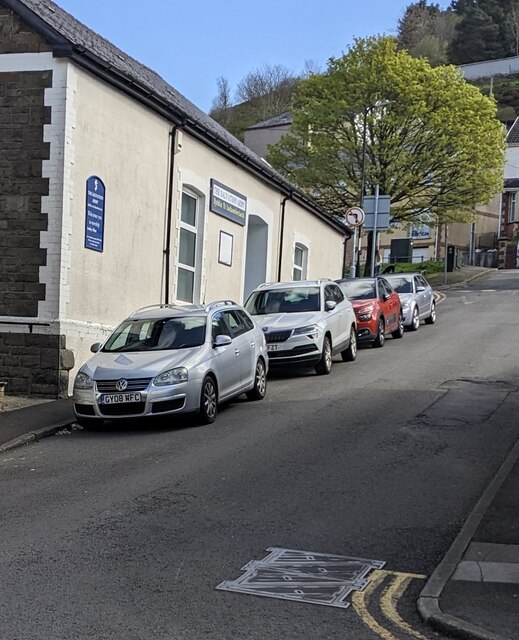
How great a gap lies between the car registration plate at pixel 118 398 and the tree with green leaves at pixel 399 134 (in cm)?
2718

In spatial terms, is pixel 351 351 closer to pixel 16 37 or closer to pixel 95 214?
pixel 95 214

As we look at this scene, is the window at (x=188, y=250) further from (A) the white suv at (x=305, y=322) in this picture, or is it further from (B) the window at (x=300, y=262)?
(B) the window at (x=300, y=262)

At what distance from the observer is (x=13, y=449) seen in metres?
10.1

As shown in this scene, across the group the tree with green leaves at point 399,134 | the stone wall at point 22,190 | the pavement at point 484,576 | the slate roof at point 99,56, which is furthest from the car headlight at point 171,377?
the tree with green leaves at point 399,134

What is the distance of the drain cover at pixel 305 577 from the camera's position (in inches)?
193

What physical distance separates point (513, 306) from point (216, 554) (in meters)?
27.0

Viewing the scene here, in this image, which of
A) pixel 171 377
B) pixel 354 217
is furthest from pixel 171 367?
pixel 354 217

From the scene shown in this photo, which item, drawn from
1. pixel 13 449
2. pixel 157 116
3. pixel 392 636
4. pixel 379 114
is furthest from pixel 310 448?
pixel 379 114

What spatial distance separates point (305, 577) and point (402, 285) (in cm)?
2083

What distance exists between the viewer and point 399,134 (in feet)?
122

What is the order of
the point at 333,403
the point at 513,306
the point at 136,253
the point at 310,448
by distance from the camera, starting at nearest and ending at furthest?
the point at 310,448 → the point at 333,403 → the point at 136,253 → the point at 513,306

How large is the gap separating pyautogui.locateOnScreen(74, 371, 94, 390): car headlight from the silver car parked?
1451cm

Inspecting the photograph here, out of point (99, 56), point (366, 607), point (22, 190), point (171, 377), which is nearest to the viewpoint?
point (366, 607)

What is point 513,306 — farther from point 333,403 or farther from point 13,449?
point 13,449
